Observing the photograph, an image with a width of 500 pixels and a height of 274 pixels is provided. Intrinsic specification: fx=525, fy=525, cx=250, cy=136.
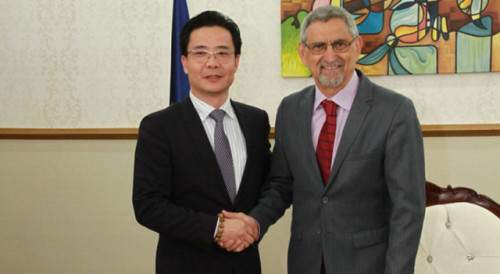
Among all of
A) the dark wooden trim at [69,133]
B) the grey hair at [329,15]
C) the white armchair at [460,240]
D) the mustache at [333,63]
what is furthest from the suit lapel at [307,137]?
the dark wooden trim at [69,133]

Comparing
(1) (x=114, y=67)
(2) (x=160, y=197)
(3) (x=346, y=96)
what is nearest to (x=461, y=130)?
(3) (x=346, y=96)

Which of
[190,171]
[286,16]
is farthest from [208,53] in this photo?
[286,16]

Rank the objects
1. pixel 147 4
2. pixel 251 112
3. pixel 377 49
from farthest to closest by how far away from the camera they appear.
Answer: pixel 147 4
pixel 377 49
pixel 251 112

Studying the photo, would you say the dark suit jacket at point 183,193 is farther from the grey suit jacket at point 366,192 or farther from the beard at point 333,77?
the beard at point 333,77

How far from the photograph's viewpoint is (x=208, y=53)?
5.62 feet

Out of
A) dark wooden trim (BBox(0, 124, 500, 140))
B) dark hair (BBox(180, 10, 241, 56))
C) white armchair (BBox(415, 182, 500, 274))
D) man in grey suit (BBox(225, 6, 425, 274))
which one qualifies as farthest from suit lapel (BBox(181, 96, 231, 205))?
dark wooden trim (BBox(0, 124, 500, 140))

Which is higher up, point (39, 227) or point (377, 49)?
point (377, 49)

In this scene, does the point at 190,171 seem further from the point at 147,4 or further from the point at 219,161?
the point at 147,4

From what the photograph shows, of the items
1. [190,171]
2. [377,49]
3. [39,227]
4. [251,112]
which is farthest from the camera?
[39,227]

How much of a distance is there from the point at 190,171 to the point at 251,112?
0.34 m

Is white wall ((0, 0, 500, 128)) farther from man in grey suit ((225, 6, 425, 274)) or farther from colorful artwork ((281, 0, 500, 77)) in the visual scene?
man in grey suit ((225, 6, 425, 274))

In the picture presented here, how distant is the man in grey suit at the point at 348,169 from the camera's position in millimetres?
1522

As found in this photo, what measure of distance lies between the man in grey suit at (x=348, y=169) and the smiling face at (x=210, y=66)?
0.25 metres

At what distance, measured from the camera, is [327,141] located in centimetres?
162
